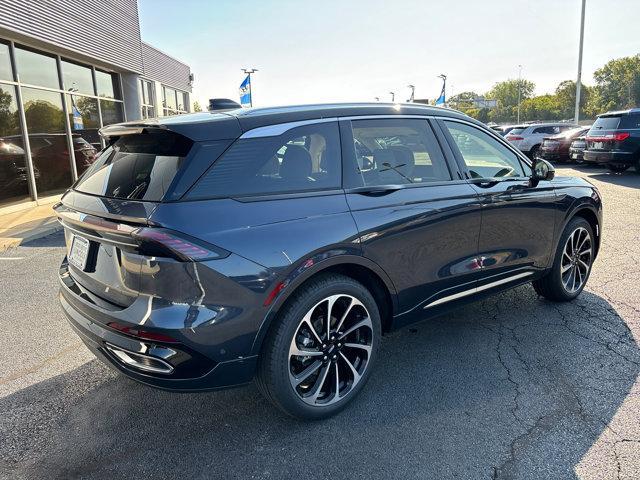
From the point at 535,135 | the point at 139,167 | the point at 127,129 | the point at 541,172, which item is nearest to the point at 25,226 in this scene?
the point at 127,129

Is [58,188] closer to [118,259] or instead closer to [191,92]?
[118,259]

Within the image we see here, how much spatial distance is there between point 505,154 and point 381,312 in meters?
1.85

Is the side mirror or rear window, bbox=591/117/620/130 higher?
rear window, bbox=591/117/620/130

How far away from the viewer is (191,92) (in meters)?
26.8

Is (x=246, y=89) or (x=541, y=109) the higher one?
(x=541, y=109)

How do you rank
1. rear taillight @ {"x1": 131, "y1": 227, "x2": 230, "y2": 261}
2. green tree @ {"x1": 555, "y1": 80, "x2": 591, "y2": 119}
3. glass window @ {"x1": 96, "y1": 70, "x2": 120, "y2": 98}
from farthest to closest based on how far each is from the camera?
1. green tree @ {"x1": 555, "y1": 80, "x2": 591, "y2": 119}
2. glass window @ {"x1": 96, "y1": 70, "x2": 120, "y2": 98}
3. rear taillight @ {"x1": 131, "y1": 227, "x2": 230, "y2": 261}

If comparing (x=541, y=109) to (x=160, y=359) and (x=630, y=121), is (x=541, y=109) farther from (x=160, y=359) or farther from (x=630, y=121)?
(x=160, y=359)

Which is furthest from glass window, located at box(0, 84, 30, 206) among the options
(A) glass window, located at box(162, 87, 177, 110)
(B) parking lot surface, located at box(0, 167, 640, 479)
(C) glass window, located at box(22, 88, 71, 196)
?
(A) glass window, located at box(162, 87, 177, 110)

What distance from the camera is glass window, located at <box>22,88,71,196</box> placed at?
36.2 ft

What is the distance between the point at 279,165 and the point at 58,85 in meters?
12.3

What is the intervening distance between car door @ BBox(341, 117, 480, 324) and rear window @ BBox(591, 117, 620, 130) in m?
12.1

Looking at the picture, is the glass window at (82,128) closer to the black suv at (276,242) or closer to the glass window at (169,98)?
the glass window at (169,98)

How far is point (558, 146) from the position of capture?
17234 mm

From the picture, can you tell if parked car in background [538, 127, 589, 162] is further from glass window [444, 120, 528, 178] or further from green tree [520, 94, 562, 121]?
green tree [520, 94, 562, 121]
